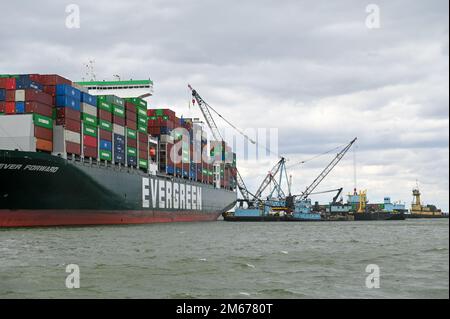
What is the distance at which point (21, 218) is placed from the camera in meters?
48.0

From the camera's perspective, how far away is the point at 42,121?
51688 mm

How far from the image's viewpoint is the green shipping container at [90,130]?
57.7 meters

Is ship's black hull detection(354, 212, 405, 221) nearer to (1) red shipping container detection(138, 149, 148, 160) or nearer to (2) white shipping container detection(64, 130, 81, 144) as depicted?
(1) red shipping container detection(138, 149, 148, 160)

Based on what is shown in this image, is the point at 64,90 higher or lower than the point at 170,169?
higher

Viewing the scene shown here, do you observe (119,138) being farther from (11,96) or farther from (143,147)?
(11,96)

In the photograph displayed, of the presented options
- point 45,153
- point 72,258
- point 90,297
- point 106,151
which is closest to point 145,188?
point 106,151

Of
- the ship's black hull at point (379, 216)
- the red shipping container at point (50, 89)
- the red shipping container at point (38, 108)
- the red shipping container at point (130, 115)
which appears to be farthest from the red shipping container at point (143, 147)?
the ship's black hull at point (379, 216)

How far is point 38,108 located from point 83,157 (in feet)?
25.2

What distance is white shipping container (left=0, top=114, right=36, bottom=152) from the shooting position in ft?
164

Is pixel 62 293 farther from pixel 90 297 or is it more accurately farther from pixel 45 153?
pixel 45 153

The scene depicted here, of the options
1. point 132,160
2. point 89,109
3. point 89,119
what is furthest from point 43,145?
point 132,160

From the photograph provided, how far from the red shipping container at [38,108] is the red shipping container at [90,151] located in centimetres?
562

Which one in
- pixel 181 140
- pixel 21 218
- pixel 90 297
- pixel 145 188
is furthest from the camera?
pixel 181 140

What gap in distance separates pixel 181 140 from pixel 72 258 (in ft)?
190
